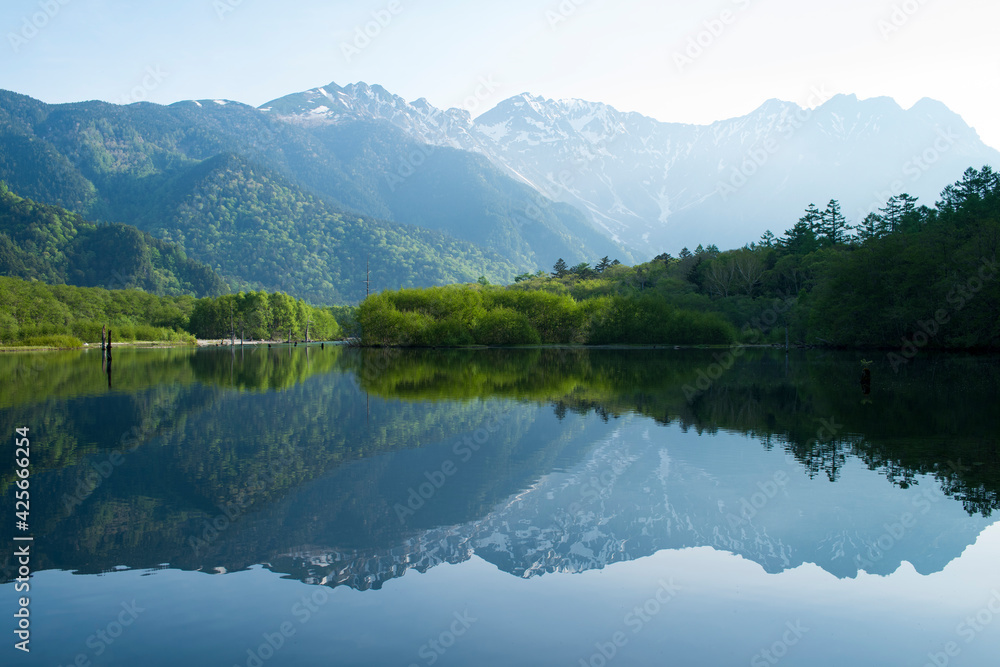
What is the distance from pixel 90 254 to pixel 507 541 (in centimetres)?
21304

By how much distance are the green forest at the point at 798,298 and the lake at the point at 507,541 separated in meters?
42.5

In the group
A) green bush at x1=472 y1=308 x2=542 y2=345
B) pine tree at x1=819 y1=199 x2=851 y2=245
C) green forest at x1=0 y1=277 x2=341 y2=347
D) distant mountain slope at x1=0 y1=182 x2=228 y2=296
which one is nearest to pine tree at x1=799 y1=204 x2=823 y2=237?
pine tree at x1=819 y1=199 x2=851 y2=245

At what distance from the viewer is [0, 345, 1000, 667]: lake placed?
7.05 m

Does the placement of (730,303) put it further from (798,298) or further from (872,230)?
(872,230)

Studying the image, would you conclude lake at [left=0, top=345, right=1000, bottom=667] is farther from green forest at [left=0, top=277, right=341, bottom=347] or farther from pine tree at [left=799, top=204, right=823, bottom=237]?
green forest at [left=0, top=277, right=341, bottom=347]

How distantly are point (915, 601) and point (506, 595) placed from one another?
4774 mm

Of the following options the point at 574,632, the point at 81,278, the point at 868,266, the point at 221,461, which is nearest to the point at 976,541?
the point at 574,632

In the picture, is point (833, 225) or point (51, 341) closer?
point (51, 341)

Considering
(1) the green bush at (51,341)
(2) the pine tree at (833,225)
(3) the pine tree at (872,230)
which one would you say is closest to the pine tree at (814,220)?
(2) the pine tree at (833,225)

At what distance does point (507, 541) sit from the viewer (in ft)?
32.7

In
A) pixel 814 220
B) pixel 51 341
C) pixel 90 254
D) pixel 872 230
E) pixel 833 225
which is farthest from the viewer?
pixel 90 254

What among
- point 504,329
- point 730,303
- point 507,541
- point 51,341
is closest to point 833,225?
point 730,303

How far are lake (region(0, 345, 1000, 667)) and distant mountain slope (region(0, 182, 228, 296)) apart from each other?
187 meters

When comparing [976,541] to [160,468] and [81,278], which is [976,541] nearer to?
[160,468]
